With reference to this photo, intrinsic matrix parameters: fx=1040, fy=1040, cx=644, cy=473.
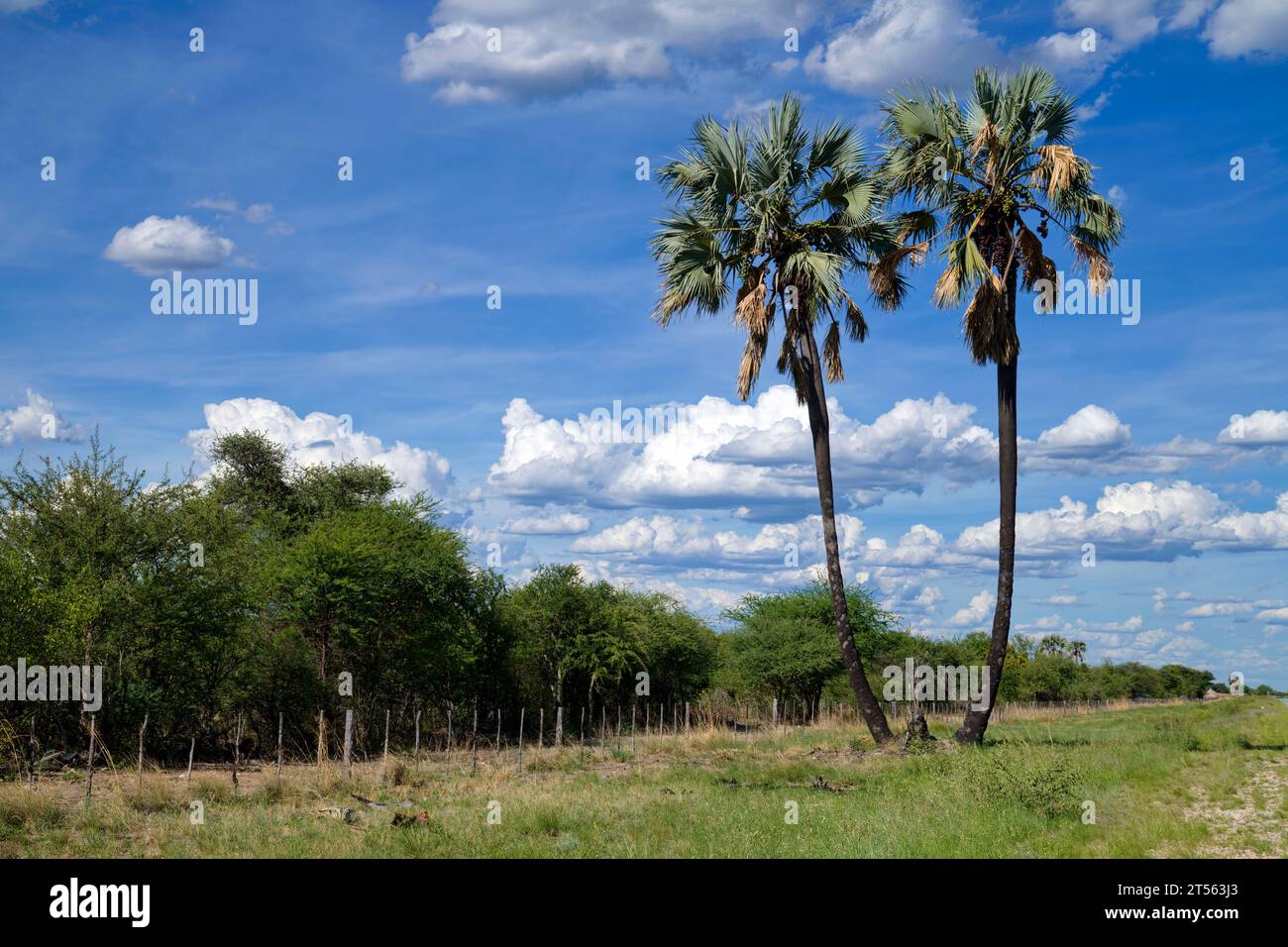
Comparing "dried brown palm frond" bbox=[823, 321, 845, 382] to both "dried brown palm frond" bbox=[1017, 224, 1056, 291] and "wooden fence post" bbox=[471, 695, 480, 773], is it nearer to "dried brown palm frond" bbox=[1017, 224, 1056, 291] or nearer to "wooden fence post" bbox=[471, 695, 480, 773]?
"dried brown palm frond" bbox=[1017, 224, 1056, 291]

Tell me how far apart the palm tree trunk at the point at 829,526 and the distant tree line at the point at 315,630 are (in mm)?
9709

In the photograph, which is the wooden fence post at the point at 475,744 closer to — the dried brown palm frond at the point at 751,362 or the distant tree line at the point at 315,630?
the distant tree line at the point at 315,630

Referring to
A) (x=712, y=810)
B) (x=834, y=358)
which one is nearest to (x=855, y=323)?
(x=834, y=358)

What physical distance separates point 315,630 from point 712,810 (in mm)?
15527

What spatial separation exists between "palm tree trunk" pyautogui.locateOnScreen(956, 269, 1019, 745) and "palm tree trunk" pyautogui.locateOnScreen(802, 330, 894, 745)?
6.51 ft

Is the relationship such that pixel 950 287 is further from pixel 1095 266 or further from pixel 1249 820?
pixel 1249 820

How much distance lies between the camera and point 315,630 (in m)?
27.5

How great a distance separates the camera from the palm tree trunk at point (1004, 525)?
75.0 feet

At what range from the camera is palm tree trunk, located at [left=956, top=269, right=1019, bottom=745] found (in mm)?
22875

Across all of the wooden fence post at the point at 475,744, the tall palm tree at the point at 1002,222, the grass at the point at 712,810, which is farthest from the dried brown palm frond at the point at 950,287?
the wooden fence post at the point at 475,744

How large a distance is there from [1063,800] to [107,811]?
13.6 meters

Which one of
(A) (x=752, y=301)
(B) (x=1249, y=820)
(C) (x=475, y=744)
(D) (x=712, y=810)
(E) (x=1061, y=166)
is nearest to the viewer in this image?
(B) (x=1249, y=820)

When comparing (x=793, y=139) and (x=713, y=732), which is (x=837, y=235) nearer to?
(x=793, y=139)
